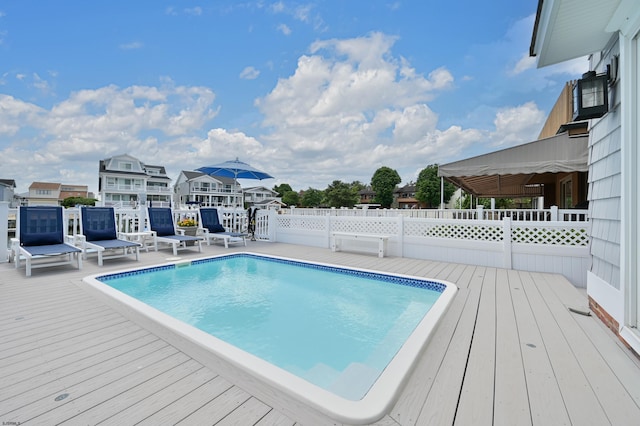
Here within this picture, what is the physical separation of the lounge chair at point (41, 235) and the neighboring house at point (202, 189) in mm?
31222

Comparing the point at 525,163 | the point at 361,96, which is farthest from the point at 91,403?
the point at 361,96

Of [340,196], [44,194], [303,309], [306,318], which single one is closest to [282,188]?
[340,196]

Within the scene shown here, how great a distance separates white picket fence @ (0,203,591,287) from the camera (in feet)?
15.9

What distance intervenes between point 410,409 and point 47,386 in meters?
2.12

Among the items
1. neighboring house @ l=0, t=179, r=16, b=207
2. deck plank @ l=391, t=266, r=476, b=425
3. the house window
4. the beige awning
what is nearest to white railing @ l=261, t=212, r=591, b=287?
the beige awning

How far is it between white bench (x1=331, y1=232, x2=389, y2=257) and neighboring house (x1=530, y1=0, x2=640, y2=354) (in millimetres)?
3762

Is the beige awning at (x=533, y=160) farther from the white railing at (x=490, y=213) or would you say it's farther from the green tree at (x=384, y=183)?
the green tree at (x=384, y=183)

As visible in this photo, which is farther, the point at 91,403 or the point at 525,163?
the point at 525,163

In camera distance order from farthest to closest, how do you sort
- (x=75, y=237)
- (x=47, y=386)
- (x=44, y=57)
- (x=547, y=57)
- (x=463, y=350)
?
(x=44, y=57), (x=75, y=237), (x=547, y=57), (x=463, y=350), (x=47, y=386)

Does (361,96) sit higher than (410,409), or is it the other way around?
(361,96)

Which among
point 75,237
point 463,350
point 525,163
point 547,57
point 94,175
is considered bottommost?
point 463,350

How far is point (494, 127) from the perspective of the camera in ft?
45.6

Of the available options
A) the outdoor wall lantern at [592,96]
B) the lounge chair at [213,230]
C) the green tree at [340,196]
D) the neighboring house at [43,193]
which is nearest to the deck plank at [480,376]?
the outdoor wall lantern at [592,96]

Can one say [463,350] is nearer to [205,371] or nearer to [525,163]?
[205,371]
